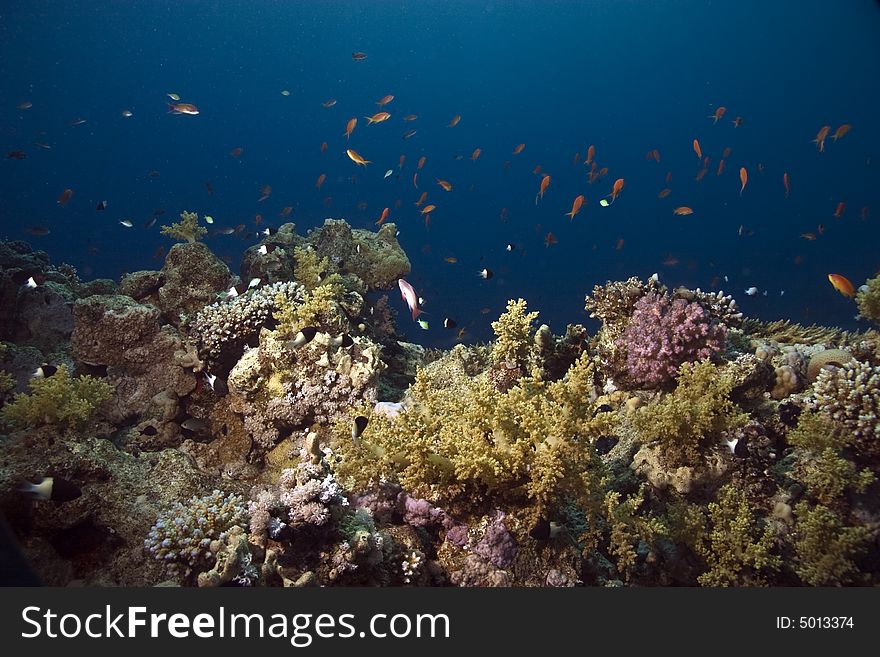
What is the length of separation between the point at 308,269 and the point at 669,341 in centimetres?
579

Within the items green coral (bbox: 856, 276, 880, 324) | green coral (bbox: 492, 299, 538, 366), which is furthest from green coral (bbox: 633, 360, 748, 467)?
green coral (bbox: 856, 276, 880, 324)

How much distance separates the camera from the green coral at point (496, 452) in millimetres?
3854

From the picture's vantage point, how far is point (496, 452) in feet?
12.8

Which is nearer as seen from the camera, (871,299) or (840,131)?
(871,299)

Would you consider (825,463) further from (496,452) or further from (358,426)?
(358,426)

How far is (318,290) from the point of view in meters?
6.32

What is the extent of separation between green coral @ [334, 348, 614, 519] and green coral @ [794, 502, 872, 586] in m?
1.93

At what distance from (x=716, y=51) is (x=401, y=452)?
140971 millimetres

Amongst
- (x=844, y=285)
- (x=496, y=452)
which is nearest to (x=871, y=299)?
(x=844, y=285)

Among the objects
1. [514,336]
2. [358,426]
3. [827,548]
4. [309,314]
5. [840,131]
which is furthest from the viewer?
[840,131]

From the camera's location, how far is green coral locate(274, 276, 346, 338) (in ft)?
20.0

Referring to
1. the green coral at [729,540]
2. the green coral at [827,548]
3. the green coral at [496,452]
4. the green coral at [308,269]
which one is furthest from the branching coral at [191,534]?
the green coral at [827,548]

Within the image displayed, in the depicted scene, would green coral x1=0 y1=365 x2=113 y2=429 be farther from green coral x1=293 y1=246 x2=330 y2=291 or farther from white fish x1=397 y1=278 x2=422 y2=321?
white fish x1=397 y1=278 x2=422 y2=321

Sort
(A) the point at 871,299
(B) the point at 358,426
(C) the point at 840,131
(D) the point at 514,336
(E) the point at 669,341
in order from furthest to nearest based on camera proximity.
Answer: (C) the point at 840,131
(D) the point at 514,336
(A) the point at 871,299
(E) the point at 669,341
(B) the point at 358,426
